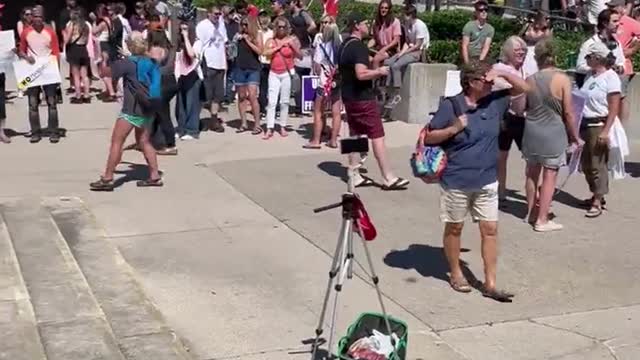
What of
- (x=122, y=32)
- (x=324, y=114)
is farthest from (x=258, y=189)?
(x=122, y=32)

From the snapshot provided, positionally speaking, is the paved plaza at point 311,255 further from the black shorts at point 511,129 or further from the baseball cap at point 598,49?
the baseball cap at point 598,49

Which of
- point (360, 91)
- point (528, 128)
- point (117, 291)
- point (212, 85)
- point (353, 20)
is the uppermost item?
point (353, 20)

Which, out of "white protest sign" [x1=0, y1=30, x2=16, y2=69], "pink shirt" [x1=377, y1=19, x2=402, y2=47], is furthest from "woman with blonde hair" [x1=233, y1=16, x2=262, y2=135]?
"white protest sign" [x1=0, y1=30, x2=16, y2=69]

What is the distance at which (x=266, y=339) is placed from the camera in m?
6.32

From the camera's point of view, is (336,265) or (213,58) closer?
(336,265)

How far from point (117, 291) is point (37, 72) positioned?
20.2 feet

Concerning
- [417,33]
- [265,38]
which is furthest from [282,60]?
[417,33]

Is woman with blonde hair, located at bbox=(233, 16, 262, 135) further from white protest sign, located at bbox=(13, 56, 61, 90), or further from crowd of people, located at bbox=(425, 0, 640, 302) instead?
crowd of people, located at bbox=(425, 0, 640, 302)

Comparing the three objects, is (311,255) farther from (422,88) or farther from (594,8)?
(594,8)

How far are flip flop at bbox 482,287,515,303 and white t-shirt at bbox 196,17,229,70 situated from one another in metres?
7.21

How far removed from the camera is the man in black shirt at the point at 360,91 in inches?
393

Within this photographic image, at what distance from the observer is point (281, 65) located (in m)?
12.8

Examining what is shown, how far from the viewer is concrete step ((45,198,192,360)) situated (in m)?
6.15

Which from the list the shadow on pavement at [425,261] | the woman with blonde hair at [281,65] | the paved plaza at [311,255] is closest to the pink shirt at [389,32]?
the woman with blonde hair at [281,65]
